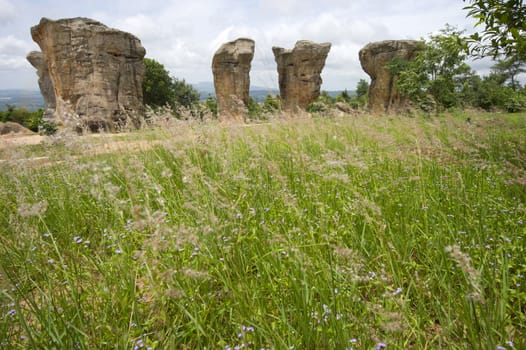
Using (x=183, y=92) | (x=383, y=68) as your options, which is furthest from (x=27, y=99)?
(x=183, y=92)

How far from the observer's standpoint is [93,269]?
1692 millimetres

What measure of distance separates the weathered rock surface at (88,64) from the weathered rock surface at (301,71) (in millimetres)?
10930

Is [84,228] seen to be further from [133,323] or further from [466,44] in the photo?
[466,44]

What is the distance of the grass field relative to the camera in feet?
3.45

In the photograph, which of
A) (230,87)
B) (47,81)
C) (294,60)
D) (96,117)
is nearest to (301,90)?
(294,60)

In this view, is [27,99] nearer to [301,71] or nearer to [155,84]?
[301,71]

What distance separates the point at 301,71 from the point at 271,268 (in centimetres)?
2140

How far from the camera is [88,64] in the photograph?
532 inches

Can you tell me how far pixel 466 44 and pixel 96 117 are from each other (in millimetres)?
14811

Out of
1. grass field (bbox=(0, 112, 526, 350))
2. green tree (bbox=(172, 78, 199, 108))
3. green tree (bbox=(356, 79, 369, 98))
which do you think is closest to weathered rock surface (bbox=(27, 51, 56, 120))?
green tree (bbox=(172, 78, 199, 108))

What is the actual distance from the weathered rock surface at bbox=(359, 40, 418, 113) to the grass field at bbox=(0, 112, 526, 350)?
1907 centimetres

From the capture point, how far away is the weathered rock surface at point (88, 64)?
43.3 ft

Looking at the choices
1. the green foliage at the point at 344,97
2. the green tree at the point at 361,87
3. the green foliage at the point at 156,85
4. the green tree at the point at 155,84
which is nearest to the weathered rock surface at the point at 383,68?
the green foliage at the point at 156,85

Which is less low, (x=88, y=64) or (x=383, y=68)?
(x=383, y=68)
